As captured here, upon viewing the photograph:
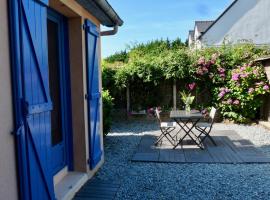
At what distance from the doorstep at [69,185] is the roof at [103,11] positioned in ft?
8.22

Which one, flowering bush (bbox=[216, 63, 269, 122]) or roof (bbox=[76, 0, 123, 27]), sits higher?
roof (bbox=[76, 0, 123, 27])

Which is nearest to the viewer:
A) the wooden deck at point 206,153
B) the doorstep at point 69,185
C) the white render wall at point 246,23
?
the doorstep at point 69,185

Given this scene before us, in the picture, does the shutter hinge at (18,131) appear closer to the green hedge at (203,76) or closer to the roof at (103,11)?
the roof at (103,11)

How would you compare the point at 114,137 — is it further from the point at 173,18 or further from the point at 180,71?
the point at 173,18

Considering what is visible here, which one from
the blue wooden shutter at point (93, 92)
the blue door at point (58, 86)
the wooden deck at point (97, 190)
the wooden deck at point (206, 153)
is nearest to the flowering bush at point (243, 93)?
the wooden deck at point (206, 153)

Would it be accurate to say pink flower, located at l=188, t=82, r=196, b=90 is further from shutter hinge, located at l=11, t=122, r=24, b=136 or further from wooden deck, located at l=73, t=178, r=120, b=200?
shutter hinge, located at l=11, t=122, r=24, b=136

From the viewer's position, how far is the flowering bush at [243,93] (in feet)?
33.3

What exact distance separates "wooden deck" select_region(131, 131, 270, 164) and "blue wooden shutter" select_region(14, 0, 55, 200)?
10.8ft

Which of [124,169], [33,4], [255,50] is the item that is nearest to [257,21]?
[255,50]

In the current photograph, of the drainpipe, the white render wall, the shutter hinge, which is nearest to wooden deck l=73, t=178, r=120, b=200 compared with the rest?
the shutter hinge

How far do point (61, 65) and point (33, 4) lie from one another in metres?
1.91

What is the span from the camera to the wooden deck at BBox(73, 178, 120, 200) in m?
4.38

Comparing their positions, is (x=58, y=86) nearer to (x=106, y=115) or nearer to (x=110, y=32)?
(x=110, y=32)

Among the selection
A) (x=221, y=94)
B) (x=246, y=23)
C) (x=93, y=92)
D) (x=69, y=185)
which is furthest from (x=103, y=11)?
(x=246, y=23)
